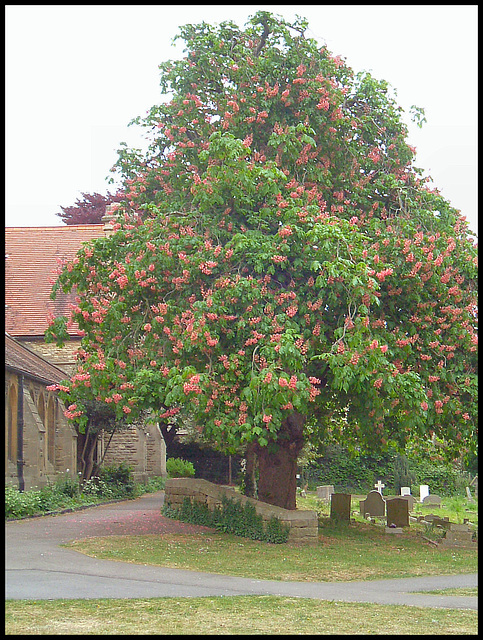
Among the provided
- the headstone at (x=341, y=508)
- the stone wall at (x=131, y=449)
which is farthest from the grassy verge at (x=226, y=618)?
the stone wall at (x=131, y=449)

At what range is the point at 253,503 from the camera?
1742 cm

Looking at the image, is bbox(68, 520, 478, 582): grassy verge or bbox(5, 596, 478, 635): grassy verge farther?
bbox(68, 520, 478, 582): grassy verge

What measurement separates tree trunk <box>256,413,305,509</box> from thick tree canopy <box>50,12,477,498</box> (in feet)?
0.61

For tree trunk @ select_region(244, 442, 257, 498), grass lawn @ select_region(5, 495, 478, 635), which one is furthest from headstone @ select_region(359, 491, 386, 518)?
grass lawn @ select_region(5, 495, 478, 635)

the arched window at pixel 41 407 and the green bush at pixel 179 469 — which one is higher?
Result: the arched window at pixel 41 407

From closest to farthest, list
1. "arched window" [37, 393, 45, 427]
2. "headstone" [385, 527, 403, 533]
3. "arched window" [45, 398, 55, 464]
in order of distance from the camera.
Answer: "headstone" [385, 527, 403, 533] → "arched window" [37, 393, 45, 427] → "arched window" [45, 398, 55, 464]

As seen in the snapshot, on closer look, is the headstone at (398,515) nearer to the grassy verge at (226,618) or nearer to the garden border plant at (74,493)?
the garden border plant at (74,493)

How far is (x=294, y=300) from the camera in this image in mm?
15539

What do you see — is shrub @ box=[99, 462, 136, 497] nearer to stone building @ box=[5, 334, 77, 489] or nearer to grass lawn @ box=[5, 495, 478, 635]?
stone building @ box=[5, 334, 77, 489]

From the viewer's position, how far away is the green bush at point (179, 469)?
126 feet

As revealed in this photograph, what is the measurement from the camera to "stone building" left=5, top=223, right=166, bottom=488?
97.9 ft

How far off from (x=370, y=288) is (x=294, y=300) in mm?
1611

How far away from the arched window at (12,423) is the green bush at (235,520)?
9.21m

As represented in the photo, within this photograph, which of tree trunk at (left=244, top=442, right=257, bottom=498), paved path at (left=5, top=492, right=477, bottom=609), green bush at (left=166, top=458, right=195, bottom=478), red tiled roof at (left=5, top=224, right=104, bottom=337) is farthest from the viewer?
green bush at (left=166, top=458, right=195, bottom=478)
